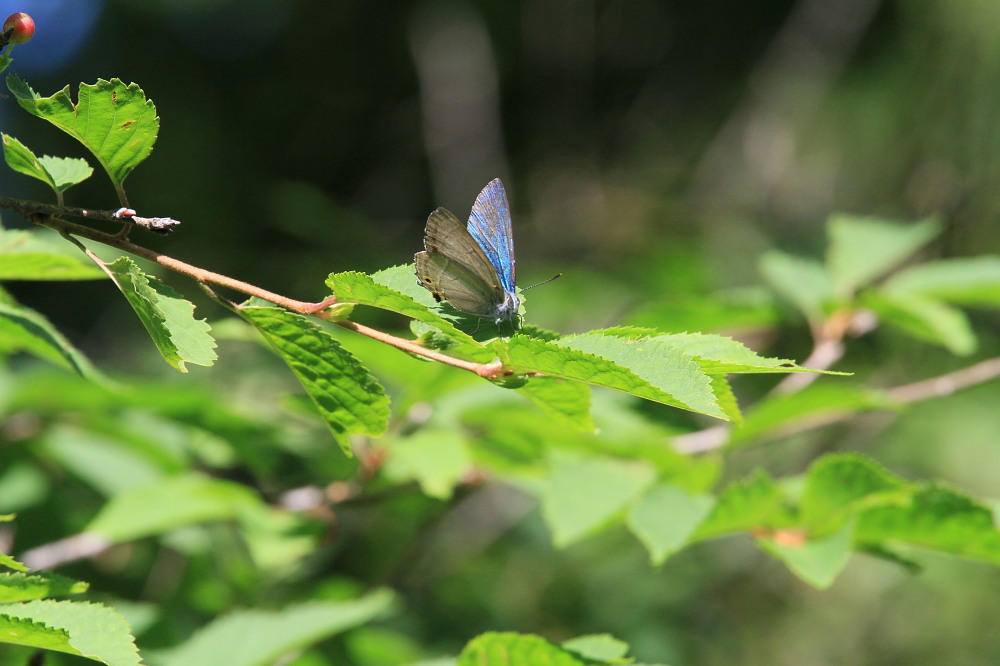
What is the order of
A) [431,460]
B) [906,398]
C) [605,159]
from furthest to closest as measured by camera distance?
[605,159]
[906,398]
[431,460]

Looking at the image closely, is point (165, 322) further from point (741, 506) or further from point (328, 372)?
point (741, 506)

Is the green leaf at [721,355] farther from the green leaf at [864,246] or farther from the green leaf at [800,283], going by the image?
the green leaf at [864,246]

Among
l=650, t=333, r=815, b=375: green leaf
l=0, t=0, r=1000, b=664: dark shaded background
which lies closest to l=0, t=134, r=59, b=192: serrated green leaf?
l=650, t=333, r=815, b=375: green leaf

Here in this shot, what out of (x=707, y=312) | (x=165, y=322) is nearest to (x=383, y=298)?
(x=165, y=322)

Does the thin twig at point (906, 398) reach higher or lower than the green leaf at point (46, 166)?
higher

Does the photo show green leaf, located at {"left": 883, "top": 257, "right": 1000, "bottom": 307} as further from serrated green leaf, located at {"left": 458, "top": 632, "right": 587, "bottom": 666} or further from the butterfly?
serrated green leaf, located at {"left": 458, "top": 632, "right": 587, "bottom": 666}

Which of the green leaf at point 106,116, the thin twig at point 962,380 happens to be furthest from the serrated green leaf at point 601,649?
the thin twig at point 962,380
